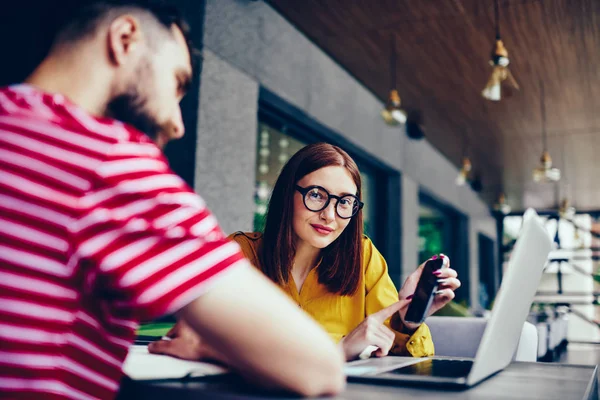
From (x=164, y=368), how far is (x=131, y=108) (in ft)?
1.36

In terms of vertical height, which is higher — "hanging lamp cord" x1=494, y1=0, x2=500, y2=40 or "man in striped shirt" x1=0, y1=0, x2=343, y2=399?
"hanging lamp cord" x1=494, y1=0, x2=500, y2=40

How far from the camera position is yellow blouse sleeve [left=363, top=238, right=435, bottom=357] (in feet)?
4.64

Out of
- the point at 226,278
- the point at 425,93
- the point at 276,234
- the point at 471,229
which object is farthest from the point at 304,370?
the point at 471,229

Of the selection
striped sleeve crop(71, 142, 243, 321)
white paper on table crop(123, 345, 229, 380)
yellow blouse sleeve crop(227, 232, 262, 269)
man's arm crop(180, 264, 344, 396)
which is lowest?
white paper on table crop(123, 345, 229, 380)

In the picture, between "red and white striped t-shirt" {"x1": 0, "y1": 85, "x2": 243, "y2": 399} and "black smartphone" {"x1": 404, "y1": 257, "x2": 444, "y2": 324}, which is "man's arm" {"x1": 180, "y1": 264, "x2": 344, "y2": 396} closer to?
"red and white striped t-shirt" {"x1": 0, "y1": 85, "x2": 243, "y2": 399}

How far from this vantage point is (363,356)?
49.5 inches

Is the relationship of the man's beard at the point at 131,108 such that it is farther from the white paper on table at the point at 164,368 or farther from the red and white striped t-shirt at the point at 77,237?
the white paper on table at the point at 164,368

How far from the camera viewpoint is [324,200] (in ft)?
5.61

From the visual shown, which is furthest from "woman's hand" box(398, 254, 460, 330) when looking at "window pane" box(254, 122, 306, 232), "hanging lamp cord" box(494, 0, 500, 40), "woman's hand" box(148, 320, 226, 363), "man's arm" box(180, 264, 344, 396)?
"hanging lamp cord" box(494, 0, 500, 40)

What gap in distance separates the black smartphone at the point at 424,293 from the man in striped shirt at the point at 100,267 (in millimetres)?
645

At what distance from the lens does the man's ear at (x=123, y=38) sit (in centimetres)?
66

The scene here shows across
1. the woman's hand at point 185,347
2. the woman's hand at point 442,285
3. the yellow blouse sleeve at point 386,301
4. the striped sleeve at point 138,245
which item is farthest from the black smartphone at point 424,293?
the striped sleeve at point 138,245

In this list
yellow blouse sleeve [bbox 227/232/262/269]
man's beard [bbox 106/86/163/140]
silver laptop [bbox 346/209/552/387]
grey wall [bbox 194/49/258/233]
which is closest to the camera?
man's beard [bbox 106/86/163/140]

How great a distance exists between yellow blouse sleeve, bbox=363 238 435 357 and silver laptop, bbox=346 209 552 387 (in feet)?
1.18
